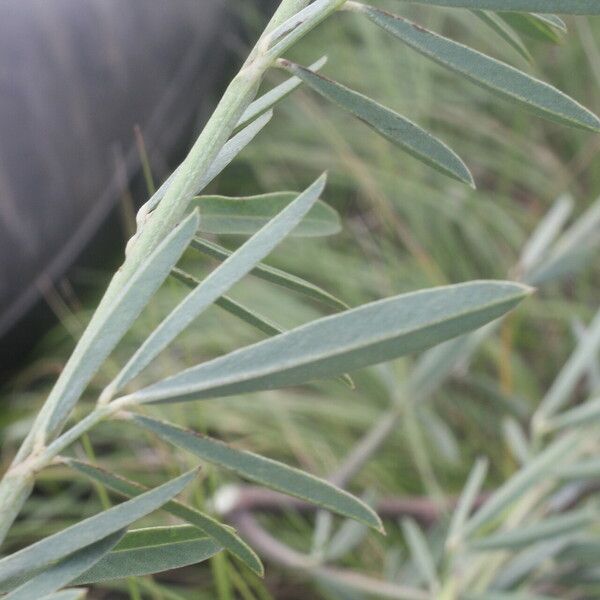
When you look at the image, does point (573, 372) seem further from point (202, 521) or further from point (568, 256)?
point (202, 521)

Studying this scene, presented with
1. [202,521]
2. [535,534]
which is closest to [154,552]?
[202,521]

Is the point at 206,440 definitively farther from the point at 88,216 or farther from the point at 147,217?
the point at 88,216

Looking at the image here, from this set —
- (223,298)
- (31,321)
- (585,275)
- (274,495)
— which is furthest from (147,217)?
(585,275)

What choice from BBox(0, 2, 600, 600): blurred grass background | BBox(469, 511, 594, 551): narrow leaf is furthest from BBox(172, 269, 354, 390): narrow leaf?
BBox(0, 2, 600, 600): blurred grass background

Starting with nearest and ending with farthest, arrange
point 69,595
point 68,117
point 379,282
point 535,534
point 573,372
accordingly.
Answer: point 69,595, point 535,534, point 573,372, point 68,117, point 379,282

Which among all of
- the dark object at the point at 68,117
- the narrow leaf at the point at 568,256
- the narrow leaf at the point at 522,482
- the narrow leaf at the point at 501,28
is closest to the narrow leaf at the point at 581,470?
the narrow leaf at the point at 522,482

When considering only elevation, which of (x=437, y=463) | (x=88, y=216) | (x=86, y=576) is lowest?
(x=437, y=463)
